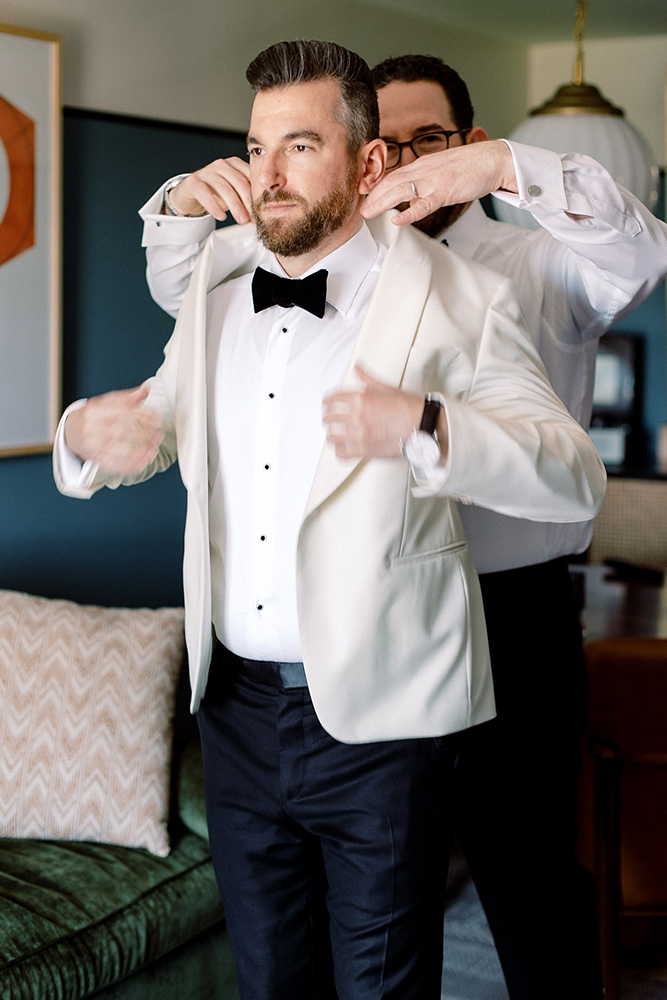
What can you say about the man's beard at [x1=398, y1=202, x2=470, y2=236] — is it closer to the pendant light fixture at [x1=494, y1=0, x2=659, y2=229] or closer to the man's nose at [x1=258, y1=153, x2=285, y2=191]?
the man's nose at [x1=258, y1=153, x2=285, y2=191]

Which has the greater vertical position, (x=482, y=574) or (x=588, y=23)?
(x=588, y=23)

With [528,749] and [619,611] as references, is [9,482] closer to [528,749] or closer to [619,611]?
[528,749]

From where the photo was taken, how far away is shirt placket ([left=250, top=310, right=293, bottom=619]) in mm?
1635

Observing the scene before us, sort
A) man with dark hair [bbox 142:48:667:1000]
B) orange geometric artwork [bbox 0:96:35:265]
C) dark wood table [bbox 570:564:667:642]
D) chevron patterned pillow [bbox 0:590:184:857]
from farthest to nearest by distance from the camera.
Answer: dark wood table [bbox 570:564:667:642] → orange geometric artwork [bbox 0:96:35:265] → chevron patterned pillow [bbox 0:590:184:857] → man with dark hair [bbox 142:48:667:1000]

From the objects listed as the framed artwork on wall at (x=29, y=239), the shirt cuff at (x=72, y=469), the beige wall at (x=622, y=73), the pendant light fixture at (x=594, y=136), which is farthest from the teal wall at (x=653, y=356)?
the shirt cuff at (x=72, y=469)

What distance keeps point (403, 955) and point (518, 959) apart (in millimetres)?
671

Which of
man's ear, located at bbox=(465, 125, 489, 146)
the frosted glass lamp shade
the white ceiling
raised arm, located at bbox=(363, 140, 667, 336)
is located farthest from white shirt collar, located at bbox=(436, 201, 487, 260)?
the white ceiling

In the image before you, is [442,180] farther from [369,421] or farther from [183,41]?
[183,41]

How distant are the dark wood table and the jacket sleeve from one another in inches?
62.2

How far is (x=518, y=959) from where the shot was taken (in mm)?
2143

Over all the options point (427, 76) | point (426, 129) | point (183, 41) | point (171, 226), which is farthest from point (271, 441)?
point (183, 41)

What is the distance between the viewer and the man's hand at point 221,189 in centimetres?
175

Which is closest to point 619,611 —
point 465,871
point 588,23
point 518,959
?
point 465,871

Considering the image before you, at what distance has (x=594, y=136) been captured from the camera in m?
2.86
